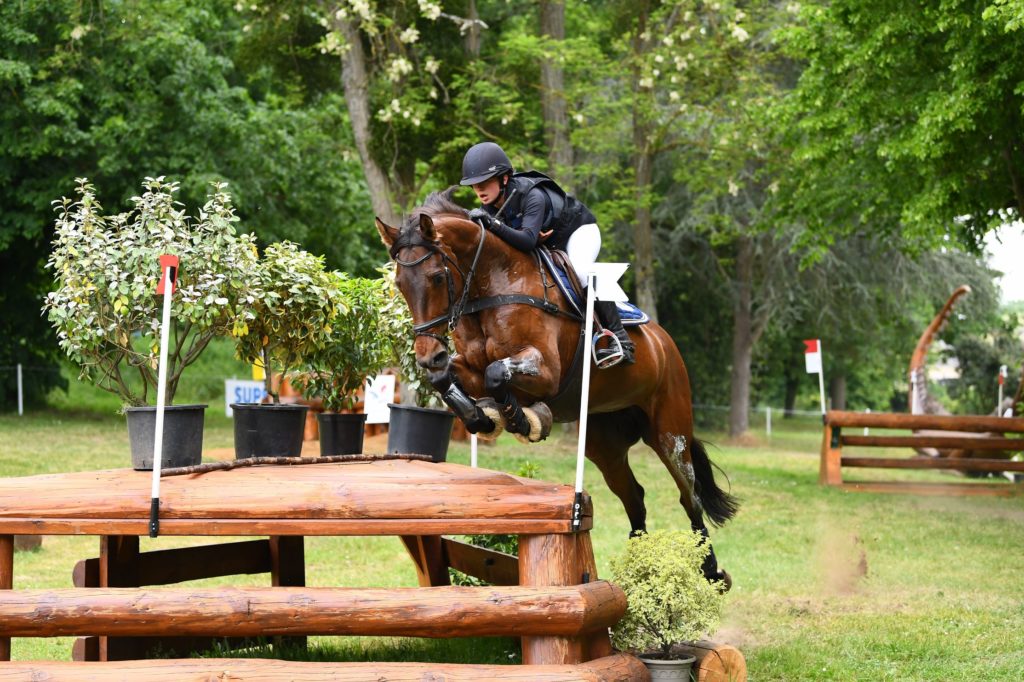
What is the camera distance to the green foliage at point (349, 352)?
638 cm

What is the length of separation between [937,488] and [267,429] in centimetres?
1199

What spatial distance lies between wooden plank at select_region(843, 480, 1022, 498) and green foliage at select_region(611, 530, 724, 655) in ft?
34.6

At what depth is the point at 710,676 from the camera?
452 centimetres

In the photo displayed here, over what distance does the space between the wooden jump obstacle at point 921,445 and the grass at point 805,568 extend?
49 centimetres

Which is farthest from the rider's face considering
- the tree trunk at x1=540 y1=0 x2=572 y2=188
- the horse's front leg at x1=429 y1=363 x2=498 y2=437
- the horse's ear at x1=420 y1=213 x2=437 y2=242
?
the tree trunk at x1=540 y1=0 x2=572 y2=188

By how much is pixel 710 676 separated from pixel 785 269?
1897cm

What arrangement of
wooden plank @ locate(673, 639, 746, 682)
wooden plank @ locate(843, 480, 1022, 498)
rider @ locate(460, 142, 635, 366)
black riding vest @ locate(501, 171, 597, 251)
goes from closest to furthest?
1. wooden plank @ locate(673, 639, 746, 682)
2. rider @ locate(460, 142, 635, 366)
3. black riding vest @ locate(501, 171, 597, 251)
4. wooden plank @ locate(843, 480, 1022, 498)

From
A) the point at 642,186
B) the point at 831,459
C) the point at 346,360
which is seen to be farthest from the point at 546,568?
the point at 642,186

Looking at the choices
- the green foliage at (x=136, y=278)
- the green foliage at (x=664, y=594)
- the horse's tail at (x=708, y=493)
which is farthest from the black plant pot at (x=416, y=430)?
the green foliage at (x=664, y=594)

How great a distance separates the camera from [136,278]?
5.25m

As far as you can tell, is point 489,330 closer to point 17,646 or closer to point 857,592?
point 17,646

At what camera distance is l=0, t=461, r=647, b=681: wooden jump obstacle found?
401 cm

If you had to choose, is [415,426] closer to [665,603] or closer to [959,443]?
[665,603]

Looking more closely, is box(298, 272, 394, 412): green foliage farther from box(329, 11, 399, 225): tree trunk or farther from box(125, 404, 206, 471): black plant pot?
box(329, 11, 399, 225): tree trunk
